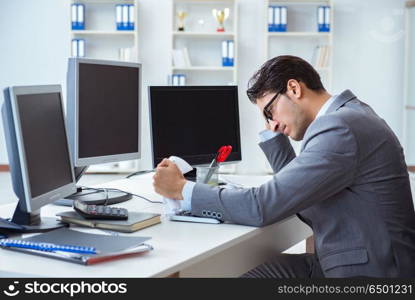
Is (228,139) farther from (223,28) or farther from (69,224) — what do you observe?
(223,28)

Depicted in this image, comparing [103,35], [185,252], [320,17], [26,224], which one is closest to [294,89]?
[185,252]

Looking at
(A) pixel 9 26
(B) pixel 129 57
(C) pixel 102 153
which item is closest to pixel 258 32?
(B) pixel 129 57

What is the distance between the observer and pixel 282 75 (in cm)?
193

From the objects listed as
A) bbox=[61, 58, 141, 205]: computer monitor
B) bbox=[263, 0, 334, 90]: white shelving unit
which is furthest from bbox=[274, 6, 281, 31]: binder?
bbox=[61, 58, 141, 205]: computer monitor

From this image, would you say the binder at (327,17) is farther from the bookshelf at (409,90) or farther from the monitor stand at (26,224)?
the monitor stand at (26,224)

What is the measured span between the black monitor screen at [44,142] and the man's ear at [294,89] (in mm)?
698

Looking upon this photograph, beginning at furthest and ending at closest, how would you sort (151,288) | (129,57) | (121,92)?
(129,57), (121,92), (151,288)

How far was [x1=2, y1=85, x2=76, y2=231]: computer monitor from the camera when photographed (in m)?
1.60

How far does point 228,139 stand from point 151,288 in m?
1.45

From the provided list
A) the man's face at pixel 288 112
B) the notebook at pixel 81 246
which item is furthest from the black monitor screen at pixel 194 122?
the notebook at pixel 81 246

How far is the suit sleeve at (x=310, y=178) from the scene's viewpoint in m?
1.72

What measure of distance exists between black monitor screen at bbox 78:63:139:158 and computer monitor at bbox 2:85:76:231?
0.28 metres

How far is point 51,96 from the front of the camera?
73.7 inches

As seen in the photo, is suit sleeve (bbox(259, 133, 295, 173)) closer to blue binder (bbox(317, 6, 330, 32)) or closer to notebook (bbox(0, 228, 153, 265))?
notebook (bbox(0, 228, 153, 265))
